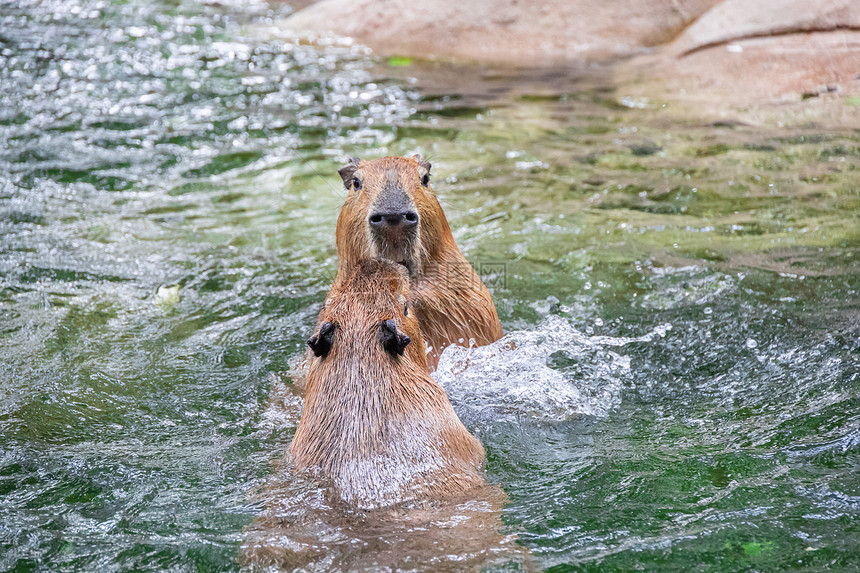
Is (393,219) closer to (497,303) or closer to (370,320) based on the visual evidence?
(370,320)

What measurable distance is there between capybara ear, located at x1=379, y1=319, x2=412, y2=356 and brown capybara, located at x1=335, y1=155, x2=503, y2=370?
0.91m

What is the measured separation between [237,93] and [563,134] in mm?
4231

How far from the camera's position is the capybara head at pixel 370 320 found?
11.7 ft

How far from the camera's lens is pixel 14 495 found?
3553 mm

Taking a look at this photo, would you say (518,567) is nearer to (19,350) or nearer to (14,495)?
(14,495)

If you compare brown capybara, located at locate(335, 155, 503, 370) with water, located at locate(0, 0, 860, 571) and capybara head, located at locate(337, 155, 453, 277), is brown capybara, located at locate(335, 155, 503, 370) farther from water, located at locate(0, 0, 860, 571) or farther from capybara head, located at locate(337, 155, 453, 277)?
water, located at locate(0, 0, 860, 571)

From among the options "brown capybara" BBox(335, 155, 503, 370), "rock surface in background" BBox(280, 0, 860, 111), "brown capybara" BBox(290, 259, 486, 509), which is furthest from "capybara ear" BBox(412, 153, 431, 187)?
"rock surface in background" BBox(280, 0, 860, 111)

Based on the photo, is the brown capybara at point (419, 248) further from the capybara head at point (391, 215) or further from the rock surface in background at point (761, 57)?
the rock surface in background at point (761, 57)

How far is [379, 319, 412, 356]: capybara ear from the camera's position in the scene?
3467 mm

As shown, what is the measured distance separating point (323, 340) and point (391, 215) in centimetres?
92

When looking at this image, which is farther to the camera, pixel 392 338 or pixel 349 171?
pixel 349 171

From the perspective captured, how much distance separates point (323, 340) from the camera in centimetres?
361

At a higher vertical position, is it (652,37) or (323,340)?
(652,37)

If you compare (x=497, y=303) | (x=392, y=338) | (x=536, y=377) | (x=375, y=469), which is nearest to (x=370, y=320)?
(x=392, y=338)
